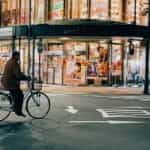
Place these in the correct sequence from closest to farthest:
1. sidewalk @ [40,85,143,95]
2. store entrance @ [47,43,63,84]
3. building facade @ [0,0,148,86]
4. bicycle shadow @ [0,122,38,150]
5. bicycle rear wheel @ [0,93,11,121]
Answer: bicycle shadow @ [0,122,38,150] → bicycle rear wheel @ [0,93,11,121] → sidewalk @ [40,85,143,95] → building facade @ [0,0,148,86] → store entrance @ [47,43,63,84]

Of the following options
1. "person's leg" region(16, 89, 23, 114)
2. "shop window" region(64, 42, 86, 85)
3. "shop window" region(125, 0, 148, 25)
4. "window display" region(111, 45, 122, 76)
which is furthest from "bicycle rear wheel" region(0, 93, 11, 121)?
"shop window" region(64, 42, 86, 85)

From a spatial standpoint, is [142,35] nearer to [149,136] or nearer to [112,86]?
[112,86]

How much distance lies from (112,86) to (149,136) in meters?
30.5

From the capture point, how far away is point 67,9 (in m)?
51.7

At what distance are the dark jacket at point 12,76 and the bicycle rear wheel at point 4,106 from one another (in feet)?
1.02

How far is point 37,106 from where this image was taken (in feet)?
62.4

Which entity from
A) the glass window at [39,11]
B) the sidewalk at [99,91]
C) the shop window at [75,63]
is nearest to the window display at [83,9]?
the shop window at [75,63]

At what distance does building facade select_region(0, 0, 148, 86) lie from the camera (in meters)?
45.9

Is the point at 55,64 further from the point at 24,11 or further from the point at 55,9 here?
the point at 24,11

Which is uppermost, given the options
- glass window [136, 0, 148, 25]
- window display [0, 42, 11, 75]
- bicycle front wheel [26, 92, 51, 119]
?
glass window [136, 0, 148, 25]

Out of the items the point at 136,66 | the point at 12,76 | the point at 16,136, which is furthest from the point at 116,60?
the point at 16,136

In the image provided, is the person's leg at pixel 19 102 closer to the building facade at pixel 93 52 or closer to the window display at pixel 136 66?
the building facade at pixel 93 52

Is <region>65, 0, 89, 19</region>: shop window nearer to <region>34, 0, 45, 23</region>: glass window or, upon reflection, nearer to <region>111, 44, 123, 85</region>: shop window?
<region>34, 0, 45, 23</region>: glass window

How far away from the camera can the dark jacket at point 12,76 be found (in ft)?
60.3
